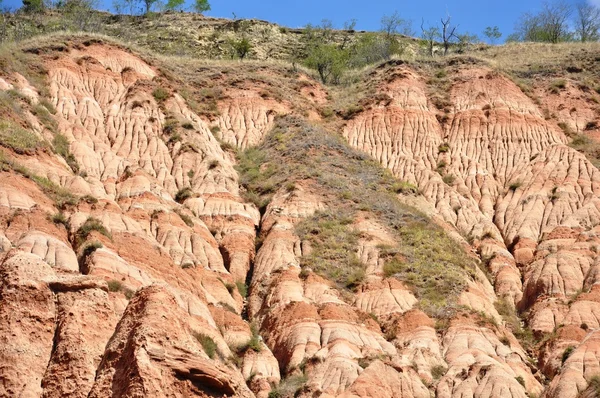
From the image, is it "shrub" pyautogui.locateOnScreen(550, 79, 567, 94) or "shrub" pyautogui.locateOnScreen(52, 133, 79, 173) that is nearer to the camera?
"shrub" pyautogui.locateOnScreen(52, 133, 79, 173)

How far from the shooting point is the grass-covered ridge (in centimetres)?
4175

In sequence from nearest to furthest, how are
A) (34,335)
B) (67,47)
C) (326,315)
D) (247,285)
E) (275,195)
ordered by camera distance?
(34,335), (326,315), (247,285), (275,195), (67,47)

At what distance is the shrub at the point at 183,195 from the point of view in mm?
47312

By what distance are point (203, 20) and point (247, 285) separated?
223ft

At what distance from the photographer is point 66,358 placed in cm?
1884

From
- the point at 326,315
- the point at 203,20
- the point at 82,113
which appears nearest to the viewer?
the point at 326,315

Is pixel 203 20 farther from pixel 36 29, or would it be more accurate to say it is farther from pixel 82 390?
pixel 82 390

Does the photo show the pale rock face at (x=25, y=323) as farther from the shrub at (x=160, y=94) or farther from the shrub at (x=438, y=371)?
the shrub at (x=160, y=94)

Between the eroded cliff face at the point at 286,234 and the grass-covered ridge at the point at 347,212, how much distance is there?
156mm

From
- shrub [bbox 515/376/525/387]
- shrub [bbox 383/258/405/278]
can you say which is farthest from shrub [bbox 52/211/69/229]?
shrub [bbox 515/376/525/387]

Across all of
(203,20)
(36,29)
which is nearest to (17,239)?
(36,29)

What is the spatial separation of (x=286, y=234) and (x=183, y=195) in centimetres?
682

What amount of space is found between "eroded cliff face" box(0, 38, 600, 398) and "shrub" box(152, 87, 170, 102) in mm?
135

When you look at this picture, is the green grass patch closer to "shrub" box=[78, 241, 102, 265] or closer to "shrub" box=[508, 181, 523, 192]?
"shrub" box=[78, 241, 102, 265]
